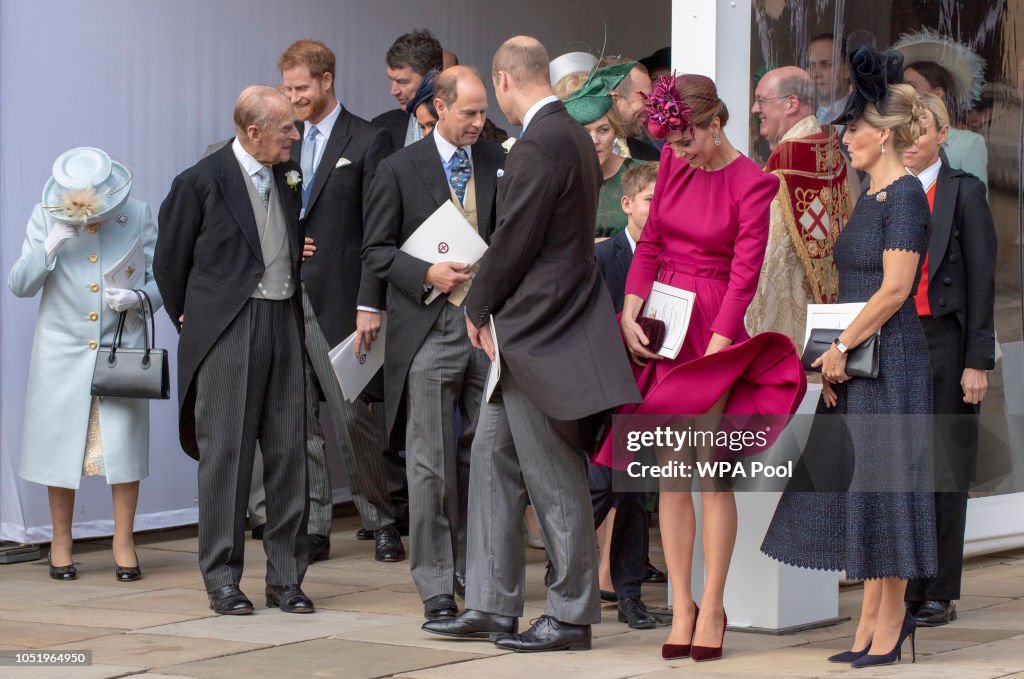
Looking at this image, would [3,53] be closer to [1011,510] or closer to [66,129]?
[66,129]

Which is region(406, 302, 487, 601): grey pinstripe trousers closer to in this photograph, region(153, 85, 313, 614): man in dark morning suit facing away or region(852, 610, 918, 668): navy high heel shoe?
region(153, 85, 313, 614): man in dark morning suit facing away

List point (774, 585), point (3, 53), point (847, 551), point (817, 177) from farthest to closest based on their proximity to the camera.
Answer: point (3, 53) → point (817, 177) → point (774, 585) → point (847, 551)

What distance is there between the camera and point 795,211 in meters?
5.43

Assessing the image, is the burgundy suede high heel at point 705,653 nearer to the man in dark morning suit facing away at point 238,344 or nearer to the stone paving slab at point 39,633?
the man in dark morning suit facing away at point 238,344

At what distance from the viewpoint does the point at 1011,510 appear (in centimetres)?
682

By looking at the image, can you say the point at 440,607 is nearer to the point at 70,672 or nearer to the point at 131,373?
the point at 70,672

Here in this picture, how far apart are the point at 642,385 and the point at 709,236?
48 centimetres

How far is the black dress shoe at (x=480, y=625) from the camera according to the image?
4.74m

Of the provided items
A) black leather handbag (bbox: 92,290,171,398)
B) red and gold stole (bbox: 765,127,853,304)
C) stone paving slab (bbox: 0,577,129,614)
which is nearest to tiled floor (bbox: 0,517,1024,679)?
stone paving slab (bbox: 0,577,129,614)

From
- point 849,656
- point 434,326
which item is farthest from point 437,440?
point 849,656

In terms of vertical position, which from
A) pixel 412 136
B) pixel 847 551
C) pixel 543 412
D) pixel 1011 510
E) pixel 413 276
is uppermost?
pixel 412 136

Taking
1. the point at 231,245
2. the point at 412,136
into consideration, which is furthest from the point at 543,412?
the point at 412,136

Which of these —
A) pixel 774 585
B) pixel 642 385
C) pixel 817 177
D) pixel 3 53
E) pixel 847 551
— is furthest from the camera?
pixel 3 53

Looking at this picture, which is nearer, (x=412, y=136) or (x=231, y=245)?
(x=231, y=245)
